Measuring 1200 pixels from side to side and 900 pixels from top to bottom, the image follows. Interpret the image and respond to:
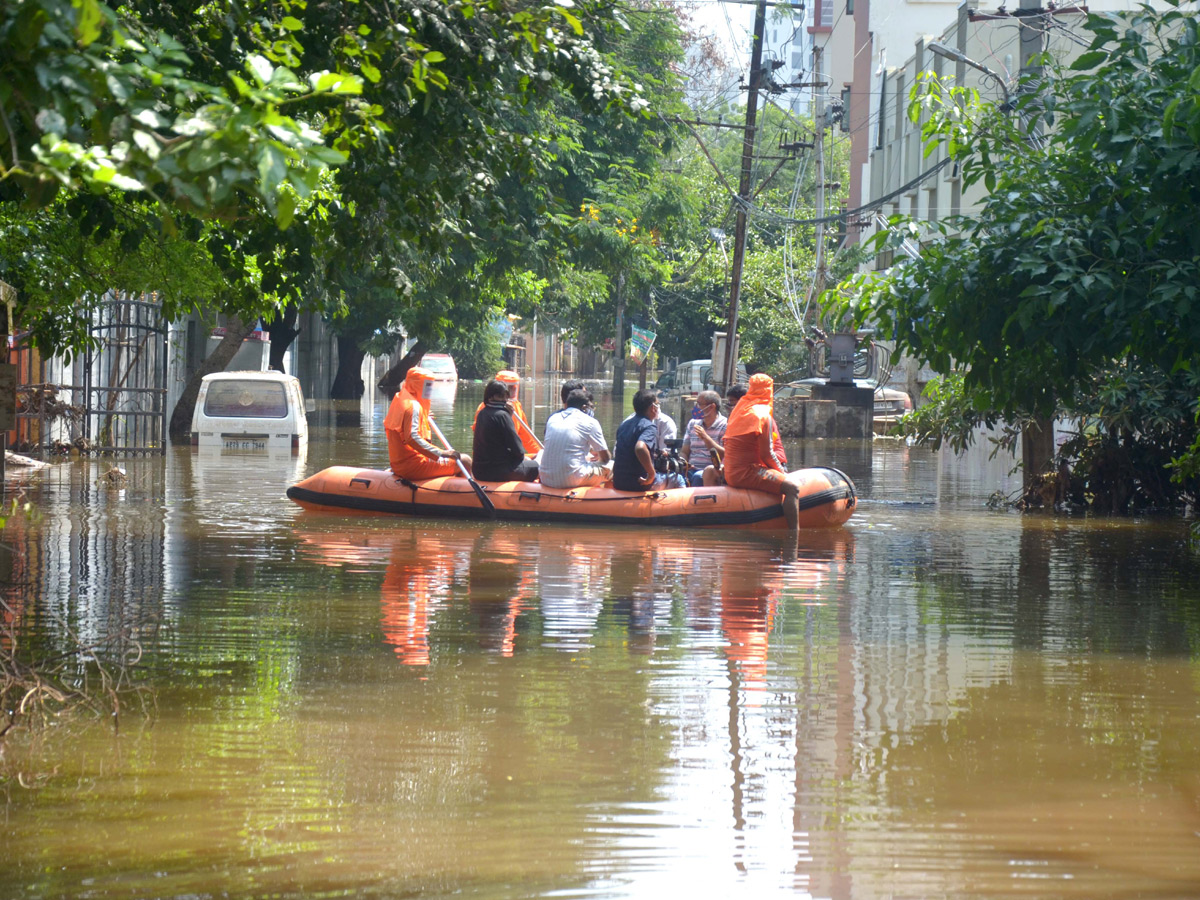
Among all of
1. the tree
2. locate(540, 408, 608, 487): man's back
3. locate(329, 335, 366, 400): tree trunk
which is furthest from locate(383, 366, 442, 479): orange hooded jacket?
locate(329, 335, 366, 400): tree trunk

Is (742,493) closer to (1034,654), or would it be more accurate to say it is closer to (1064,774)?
(1034,654)

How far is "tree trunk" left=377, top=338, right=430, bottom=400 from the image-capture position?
130 feet

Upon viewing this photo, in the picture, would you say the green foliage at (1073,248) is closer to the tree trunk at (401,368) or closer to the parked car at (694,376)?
the tree trunk at (401,368)

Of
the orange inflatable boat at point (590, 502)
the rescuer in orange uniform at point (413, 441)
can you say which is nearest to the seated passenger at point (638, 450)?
the orange inflatable boat at point (590, 502)

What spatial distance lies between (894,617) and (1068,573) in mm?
3005

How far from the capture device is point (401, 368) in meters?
44.8

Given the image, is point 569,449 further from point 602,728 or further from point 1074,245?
point 602,728

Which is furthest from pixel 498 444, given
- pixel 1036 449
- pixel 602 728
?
pixel 602 728

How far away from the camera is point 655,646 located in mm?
8305

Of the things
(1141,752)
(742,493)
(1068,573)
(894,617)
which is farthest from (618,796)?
(742,493)

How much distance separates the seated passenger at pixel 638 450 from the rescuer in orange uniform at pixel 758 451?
2.57ft

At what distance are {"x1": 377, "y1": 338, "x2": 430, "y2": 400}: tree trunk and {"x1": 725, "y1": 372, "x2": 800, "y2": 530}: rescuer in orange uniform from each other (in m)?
22.5

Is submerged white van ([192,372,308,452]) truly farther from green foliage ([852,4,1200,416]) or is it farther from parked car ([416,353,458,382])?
parked car ([416,353,458,382])

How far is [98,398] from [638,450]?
39.1 feet
